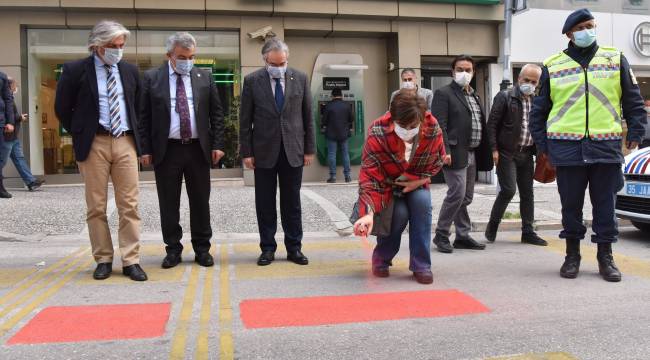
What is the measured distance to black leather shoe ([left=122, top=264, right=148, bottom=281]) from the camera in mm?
5234

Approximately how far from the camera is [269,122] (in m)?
5.75

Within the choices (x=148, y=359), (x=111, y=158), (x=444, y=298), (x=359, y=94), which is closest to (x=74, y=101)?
(x=111, y=158)

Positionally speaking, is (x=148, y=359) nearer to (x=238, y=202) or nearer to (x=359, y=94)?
(x=238, y=202)

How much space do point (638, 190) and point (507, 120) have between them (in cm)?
171

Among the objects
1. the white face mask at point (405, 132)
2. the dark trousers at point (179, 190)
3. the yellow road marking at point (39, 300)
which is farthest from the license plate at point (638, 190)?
the yellow road marking at point (39, 300)

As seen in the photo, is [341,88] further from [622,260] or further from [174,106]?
[622,260]

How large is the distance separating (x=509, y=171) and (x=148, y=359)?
4.67 m

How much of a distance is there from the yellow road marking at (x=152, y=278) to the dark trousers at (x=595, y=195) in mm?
3404

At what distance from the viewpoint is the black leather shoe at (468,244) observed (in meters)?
6.69

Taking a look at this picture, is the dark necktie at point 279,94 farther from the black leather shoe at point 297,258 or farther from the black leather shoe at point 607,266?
the black leather shoe at point 607,266

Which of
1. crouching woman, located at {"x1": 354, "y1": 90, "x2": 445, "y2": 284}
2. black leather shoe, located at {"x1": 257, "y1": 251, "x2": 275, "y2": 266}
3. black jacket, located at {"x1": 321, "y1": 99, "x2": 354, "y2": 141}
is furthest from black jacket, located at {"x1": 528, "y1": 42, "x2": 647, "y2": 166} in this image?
black jacket, located at {"x1": 321, "y1": 99, "x2": 354, "y2": 141}

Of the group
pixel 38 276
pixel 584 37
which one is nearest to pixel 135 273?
pixel 38 276

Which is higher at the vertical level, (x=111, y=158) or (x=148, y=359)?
(x=111, y=158)

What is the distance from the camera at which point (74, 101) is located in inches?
206
